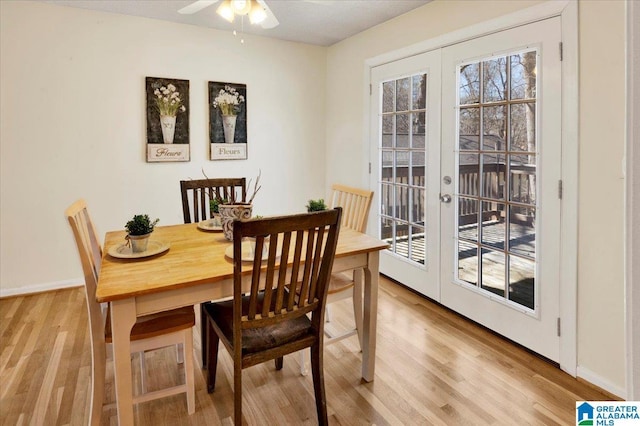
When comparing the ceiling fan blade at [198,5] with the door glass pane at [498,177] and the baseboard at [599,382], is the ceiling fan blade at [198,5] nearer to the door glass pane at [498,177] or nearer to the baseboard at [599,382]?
the door glass pane at [498,177]

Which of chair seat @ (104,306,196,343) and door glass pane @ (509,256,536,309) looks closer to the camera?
chair seat @ (104,306,196,343)

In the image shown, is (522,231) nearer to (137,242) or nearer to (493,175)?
(493,175)

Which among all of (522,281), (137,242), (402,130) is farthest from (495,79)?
(137,242)

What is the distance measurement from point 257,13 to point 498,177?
1.79 m

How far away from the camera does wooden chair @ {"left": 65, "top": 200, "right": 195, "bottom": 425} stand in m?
1.75

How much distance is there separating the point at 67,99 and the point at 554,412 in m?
4.07

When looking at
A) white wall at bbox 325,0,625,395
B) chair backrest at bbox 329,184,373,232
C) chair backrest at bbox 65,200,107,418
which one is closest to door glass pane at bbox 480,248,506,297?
white wall at bbox 325,0,625,395

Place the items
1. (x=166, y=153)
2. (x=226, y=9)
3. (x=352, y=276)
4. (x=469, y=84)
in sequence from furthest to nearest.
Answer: (x=166, y=153)
(x=469, y=84)
(x=352, y=276)
(x=226, y=9)

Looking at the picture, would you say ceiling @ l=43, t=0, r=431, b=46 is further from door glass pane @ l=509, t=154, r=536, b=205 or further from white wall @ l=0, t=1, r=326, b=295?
door glass pane @ l=509, t=154, r=536, b=205

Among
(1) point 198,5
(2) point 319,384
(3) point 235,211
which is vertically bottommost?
(2) point 319,384

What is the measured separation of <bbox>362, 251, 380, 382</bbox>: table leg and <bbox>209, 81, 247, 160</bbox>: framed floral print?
250 cm

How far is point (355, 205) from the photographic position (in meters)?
2.72

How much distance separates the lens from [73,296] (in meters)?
3.45

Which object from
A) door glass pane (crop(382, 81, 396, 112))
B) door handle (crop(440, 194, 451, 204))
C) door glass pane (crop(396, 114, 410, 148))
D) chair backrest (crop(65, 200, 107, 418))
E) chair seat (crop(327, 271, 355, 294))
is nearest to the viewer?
chair backrest (crop(65, 200, 107, 418))
